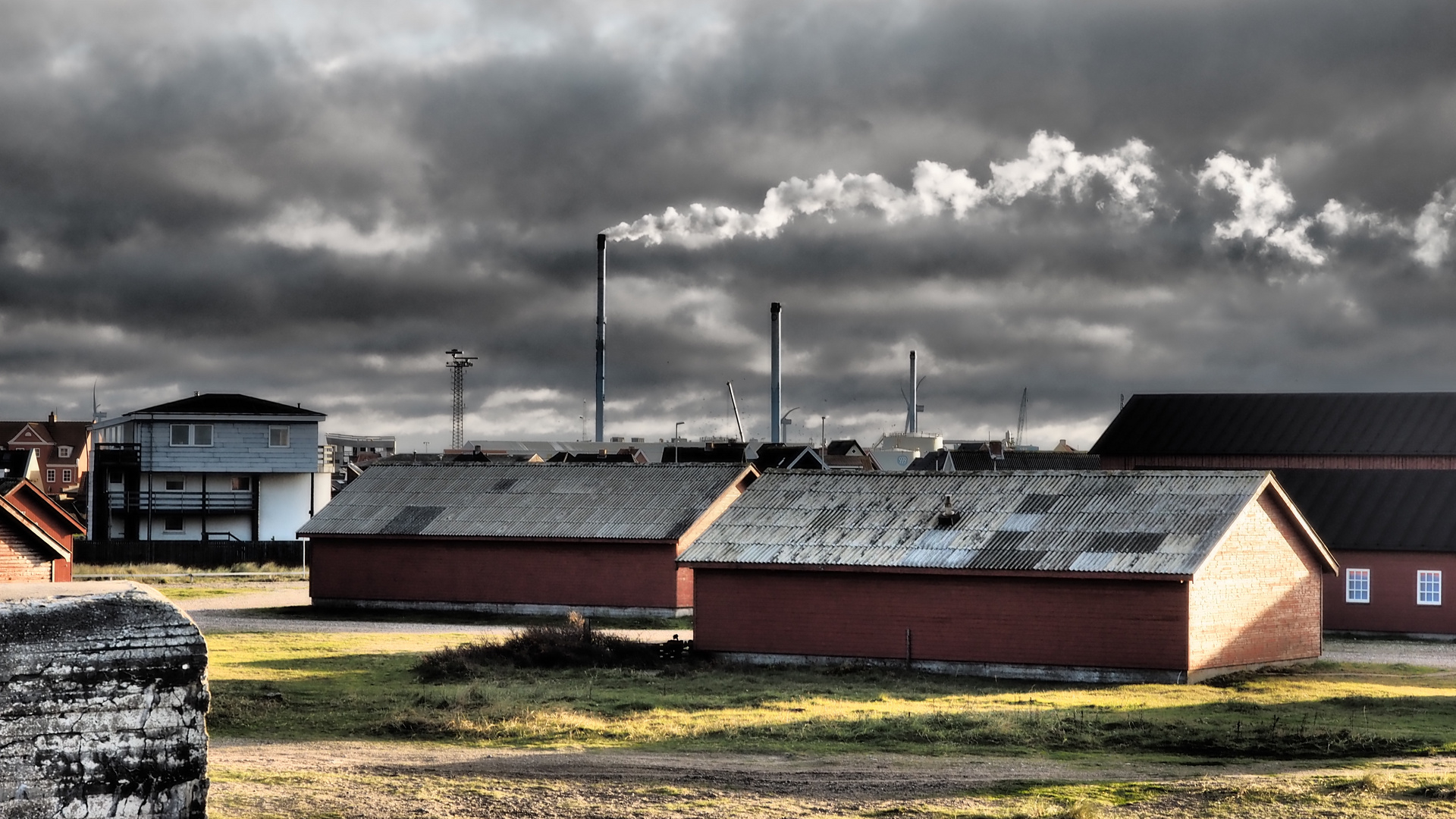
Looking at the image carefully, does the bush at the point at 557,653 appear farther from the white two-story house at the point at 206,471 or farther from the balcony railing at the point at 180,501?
the balcony railing at the point at 180,501

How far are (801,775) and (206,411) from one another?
6342 cm

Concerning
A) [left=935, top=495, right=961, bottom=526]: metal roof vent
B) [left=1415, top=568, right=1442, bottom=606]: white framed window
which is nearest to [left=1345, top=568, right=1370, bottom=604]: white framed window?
[left=1415, top=568, right=1442, bottom=606]: white framed window

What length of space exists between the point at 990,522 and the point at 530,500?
21.5 meters

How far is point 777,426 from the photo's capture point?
104250mm

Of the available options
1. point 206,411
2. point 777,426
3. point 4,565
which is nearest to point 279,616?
point 4,565

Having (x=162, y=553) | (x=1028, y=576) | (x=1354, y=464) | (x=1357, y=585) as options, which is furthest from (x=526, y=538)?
(x=1354, y=464)

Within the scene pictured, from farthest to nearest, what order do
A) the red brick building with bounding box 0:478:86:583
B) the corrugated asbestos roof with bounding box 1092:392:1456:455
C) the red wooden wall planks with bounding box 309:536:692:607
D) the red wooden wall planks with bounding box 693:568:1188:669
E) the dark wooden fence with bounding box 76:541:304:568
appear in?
the dark wooden fence with bounding box 76:541:304:568, the corrugated asbestos roof with bounding box 1092:392:1456:455, the red wooden wall planks with bounding box 309:536:692:607, the red brick building with bounding box 0:478:86:583, the red wooden wall planks with bounding box 693:568:1188:669

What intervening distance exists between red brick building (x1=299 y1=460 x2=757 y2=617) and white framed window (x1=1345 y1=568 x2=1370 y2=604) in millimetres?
19686

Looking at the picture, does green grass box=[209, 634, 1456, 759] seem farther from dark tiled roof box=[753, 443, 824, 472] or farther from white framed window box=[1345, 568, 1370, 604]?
dark tiled roof box=[753, 443, 824, 472]

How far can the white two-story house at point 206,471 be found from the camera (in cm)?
7488

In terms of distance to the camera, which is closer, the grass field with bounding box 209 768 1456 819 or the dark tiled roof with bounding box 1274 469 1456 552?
the grass field with bounding box 209 768 1456 819

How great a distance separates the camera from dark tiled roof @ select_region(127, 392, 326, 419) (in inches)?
2965

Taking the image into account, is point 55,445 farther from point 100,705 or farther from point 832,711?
point 100,705

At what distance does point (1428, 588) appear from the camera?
4397 cm
